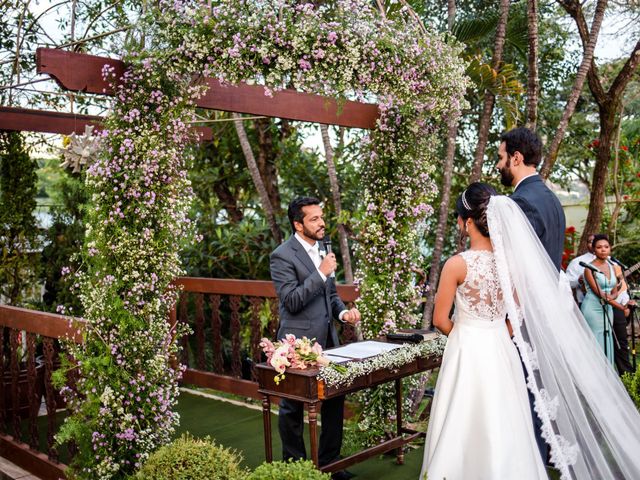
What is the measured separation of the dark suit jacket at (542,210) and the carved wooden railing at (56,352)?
9.01 ft

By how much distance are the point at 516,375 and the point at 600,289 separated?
466 cm

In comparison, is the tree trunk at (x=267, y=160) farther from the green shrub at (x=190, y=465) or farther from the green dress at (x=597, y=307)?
the green shrub at (x=190, y=465)

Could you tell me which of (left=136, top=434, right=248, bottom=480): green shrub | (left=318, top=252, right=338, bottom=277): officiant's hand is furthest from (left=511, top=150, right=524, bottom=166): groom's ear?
(left=136, top=434, right=248, bottom=480): green shrub

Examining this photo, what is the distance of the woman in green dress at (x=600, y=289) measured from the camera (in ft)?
25.6

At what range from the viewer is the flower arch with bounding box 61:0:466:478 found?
166 inches

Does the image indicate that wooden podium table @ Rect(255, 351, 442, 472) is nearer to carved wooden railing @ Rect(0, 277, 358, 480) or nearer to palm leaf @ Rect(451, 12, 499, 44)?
carved wooden railing @ Rect(0, 277, 358, 480)

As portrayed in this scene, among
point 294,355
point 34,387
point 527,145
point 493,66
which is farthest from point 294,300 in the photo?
point 493,66

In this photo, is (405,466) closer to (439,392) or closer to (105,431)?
(439,392)

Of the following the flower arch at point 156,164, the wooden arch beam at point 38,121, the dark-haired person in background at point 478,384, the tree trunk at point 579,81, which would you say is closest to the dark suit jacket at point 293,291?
the flower arch at point 156,164

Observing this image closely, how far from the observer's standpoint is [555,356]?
141 inches

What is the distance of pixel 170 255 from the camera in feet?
14.9

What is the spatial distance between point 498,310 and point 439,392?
23.2 inches

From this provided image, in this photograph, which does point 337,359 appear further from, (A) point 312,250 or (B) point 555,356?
(B) point 555,356

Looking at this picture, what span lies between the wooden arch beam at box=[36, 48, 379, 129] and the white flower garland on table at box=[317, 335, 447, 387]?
171cm
